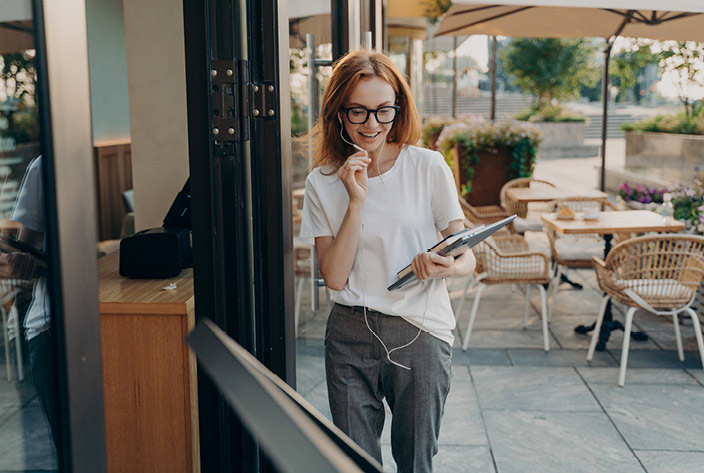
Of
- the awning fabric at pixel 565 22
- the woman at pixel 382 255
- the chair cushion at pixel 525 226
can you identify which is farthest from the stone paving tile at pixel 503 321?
the woman at pixel 382 255

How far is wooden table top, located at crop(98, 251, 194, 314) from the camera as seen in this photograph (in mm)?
2490

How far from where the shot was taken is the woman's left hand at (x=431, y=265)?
199 centimetres

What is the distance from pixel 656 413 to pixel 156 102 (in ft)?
10.5

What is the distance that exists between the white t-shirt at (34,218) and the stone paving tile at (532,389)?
3.70 metres

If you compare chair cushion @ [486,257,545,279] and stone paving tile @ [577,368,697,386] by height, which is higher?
chair cushion @ [486,257,545,279]

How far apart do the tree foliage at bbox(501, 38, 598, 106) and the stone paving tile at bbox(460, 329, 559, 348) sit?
19177 mm

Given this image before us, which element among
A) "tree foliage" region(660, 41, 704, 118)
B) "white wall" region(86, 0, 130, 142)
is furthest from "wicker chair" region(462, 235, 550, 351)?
"tree foliage" region(660, 41, 704, 118)

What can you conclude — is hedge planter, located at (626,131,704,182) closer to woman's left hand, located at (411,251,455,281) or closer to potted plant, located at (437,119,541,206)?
potted plant, located at (437,119,541,206)

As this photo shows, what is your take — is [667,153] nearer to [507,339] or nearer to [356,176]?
[507,339]

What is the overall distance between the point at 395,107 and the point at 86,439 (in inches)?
58.2

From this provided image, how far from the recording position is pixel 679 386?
454cm

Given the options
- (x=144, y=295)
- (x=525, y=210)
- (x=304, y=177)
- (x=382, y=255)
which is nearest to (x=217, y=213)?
(x=382, y=255)

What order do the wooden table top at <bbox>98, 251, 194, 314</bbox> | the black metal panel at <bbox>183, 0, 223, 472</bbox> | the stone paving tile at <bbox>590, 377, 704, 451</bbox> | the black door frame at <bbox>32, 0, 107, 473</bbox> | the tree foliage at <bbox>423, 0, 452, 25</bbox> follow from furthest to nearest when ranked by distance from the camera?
the tree foliage at <bbox>423, 0, 452, 25</bbox> → the stone paving tile at <bbox>590, 377, 704, 451</bbox> → the wooden table top at <bbox>98, 251, 194, 314</bbox> → the black metal panel at <bbox>183, 0, 223, 472</bbox> → the black door frame at <bbox>32, 0, 107, 473</bbox>

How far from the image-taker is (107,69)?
6984mm
